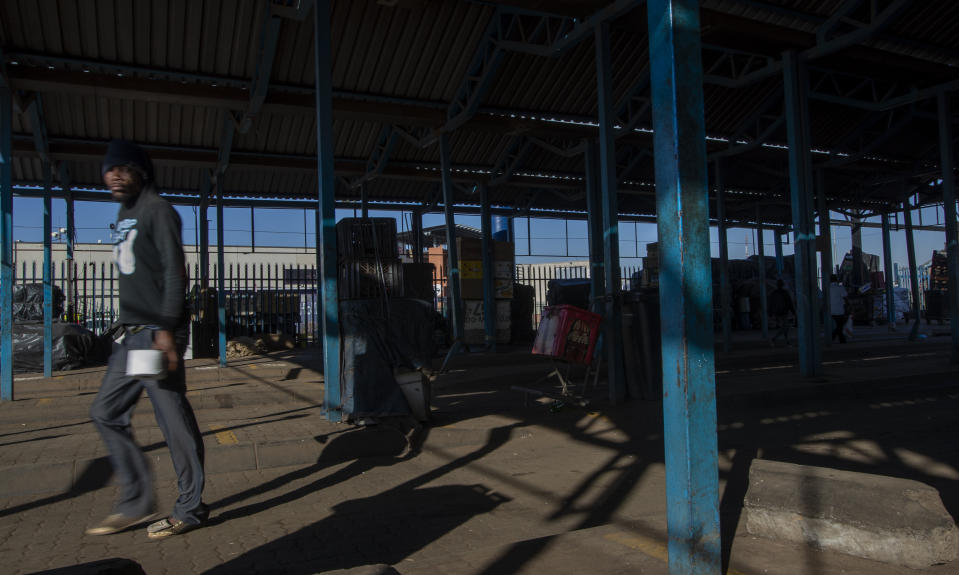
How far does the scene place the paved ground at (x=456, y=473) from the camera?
323 centimetres

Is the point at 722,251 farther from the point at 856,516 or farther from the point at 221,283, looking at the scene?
the point at 856,516

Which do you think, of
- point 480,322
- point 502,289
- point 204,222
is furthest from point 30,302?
point 502,289

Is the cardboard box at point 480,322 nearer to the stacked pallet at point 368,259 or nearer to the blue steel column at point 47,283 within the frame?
the stacked pallet at point 368,259

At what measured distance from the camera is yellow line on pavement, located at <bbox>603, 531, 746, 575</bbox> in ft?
9.42

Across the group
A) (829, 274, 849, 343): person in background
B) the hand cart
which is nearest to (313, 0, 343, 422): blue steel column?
the hand cart

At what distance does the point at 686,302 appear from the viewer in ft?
8.18

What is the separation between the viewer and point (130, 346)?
3580mm

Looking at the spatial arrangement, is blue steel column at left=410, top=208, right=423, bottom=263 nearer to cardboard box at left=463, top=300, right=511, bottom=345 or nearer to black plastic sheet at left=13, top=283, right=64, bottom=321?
cardboard box at left=463, top=300, right=511, bottom=345

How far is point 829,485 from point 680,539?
1129 millimetres

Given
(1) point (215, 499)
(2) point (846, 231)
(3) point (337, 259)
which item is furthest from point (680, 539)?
(2) point (846, 231)

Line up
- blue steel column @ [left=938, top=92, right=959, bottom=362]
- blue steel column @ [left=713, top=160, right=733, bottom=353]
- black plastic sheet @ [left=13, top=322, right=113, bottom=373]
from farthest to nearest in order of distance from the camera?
Result: 1. blue steel column @ [left=713, top=160, right=733, bottom=353]
2. black plastic sheet @ [left=13, top=322, right=113, bottom=373]
3. blue steel column @ [left=938, top=92, right=959, bottom=362]

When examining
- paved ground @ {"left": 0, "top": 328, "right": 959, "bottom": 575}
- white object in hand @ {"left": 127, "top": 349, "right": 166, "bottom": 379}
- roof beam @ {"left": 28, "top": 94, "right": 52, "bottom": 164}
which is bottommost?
paved ground @ {"left": 0, "top": 328, "right": 959, "bottom": 575}

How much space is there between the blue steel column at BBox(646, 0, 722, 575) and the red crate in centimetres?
529

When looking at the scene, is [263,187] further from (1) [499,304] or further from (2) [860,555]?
(2) [860,555]
